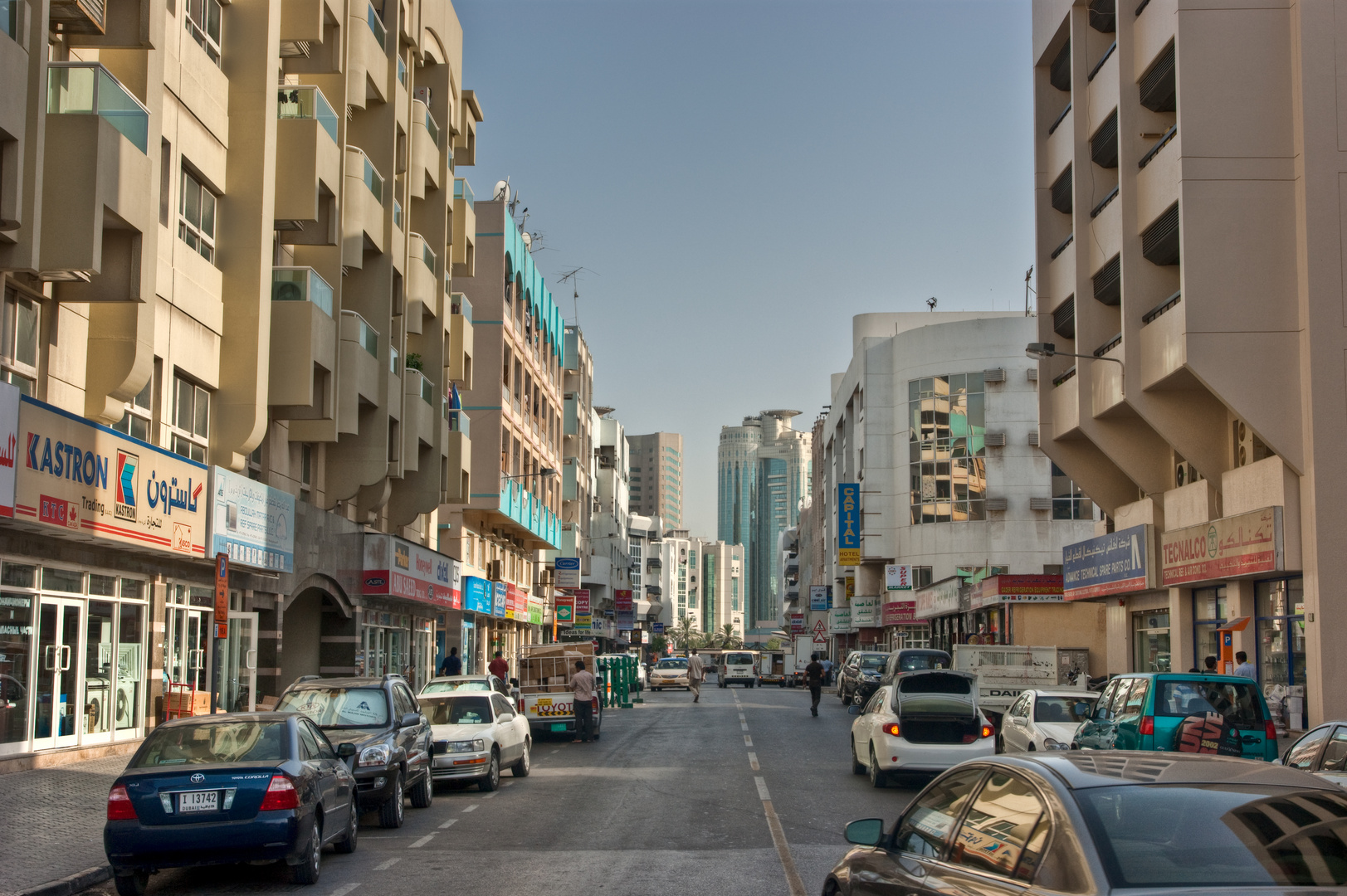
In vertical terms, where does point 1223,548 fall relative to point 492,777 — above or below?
above

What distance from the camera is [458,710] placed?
18750mm

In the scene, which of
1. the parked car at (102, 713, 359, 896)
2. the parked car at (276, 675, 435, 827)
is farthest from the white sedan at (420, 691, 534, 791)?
the parked car at (102, 713, 359, 896)

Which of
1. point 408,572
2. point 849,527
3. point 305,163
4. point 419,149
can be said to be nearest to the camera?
point 305,163

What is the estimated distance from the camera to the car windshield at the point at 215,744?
10828 mm

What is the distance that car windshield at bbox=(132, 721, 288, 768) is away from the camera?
10.8 meters

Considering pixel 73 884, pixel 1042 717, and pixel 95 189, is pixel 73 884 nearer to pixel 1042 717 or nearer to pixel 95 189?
pixel 95 189

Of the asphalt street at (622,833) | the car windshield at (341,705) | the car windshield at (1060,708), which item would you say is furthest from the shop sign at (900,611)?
the car windshield at (341,705)

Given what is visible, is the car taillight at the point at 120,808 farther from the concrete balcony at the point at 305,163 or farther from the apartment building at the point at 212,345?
the concrete balcony at the point at 305,163

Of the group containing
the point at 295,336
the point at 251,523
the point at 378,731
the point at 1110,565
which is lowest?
the point at 378,731

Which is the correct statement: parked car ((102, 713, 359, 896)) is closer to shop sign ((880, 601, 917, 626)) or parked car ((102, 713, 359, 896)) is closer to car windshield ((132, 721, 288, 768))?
car windshield ((132, 721, 288, 768))

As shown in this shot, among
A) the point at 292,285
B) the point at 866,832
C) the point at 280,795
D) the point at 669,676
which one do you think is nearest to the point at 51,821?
the point at 280,795

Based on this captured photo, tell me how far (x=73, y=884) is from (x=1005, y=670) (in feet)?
79.8

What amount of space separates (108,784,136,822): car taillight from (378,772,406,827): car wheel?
163 inches

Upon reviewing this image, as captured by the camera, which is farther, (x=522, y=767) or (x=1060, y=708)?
(x=522, y=767)
